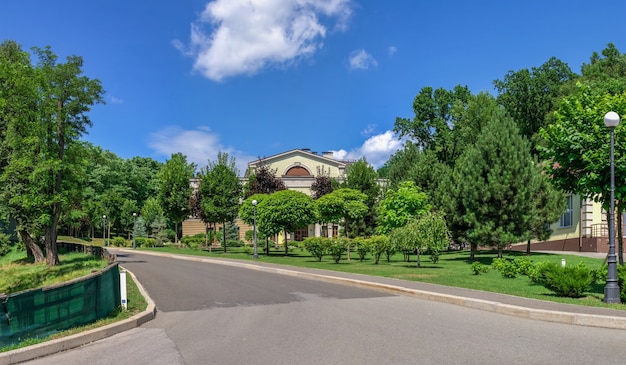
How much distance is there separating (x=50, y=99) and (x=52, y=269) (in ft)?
33.1

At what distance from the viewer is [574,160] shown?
45.9 feet

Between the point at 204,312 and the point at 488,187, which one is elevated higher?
the point at 488,187

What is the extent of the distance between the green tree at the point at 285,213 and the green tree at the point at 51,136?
1214cm

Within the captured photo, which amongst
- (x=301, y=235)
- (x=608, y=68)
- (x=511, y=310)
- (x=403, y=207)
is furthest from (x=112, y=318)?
(x=608, y=68)

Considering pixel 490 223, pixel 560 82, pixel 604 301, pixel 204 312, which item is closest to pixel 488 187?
pixel 490 223

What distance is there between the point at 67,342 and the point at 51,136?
2467cm

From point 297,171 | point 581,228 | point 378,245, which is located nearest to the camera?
point 378,245

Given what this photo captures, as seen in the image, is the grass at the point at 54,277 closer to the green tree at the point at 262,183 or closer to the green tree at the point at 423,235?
the green tree at the point at 423,235

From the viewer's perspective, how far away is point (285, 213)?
32.7 meters

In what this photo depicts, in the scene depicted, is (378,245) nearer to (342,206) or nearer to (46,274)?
(342,206)

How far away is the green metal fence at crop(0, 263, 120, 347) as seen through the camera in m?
7.97

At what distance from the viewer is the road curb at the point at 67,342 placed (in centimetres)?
730

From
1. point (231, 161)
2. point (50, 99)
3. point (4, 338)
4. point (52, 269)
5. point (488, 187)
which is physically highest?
point (50, 99)

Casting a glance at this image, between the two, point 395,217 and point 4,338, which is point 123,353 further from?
point 395,217
